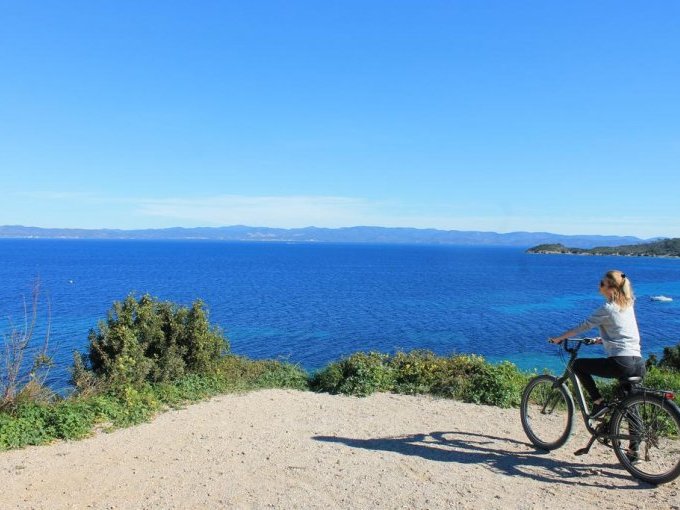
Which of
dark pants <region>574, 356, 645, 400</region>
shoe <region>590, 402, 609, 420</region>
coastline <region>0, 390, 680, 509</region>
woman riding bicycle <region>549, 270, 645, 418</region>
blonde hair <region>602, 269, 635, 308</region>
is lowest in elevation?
coastline <region>0, 390, 680, 509</region>

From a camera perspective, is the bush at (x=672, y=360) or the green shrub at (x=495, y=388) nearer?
the green shrub at (x=495, y=388)

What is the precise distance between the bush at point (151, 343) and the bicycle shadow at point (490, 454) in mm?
4336

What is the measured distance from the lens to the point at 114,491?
5891mm

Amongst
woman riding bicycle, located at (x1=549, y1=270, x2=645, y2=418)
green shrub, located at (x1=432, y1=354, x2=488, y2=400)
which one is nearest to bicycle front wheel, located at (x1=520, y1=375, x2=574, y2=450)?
woman riding bicycle, located at (x1=549, y1=270, x2=645, y2=418)

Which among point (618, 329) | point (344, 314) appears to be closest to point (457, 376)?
point (618, 329)

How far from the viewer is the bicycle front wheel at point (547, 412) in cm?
707

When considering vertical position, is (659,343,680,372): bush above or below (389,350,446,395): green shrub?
below

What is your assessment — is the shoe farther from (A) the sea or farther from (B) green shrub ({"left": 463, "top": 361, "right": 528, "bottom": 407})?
(A) the sea

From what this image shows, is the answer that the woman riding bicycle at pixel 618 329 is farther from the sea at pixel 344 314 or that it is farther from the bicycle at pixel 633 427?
the sea at pixel 344 314

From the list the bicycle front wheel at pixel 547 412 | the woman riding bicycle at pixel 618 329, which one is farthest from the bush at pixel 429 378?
the woman riding bicycle at pixel 618 329

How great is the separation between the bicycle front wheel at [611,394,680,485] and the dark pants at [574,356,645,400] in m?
0.29

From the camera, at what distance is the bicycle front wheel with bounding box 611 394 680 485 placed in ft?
19.7

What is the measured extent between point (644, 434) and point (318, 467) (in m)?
3.92

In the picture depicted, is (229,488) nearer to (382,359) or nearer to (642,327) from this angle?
(382,359)
